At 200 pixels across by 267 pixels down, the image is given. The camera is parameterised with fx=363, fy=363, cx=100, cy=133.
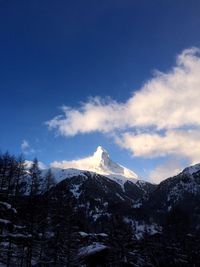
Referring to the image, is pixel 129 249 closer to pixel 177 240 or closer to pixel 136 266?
pixel 136 266

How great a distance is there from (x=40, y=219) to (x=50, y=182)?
49.5 feet

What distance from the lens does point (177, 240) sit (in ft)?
229

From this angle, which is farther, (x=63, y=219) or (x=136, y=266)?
(x=63, y=219)

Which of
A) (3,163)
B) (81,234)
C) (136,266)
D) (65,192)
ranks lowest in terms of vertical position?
(136,266)

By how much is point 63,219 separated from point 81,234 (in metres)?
3.78

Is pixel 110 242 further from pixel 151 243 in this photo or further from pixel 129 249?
pixel 151 243

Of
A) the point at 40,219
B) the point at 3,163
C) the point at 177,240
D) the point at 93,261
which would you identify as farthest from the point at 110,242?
the point at 3,163

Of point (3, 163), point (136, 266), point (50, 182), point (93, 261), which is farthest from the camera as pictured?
point (3, 163)

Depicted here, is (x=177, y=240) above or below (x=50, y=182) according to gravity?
below

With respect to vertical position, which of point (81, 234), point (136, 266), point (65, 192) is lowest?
point (136, 266)

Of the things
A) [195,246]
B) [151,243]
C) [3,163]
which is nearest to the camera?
[151,243]

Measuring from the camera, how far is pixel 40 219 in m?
57.8

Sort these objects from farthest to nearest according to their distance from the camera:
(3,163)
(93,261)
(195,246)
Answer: (3,163) → (195,246) → (93,261)

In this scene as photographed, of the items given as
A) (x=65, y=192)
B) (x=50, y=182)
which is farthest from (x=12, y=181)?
(x=65, y=192)
